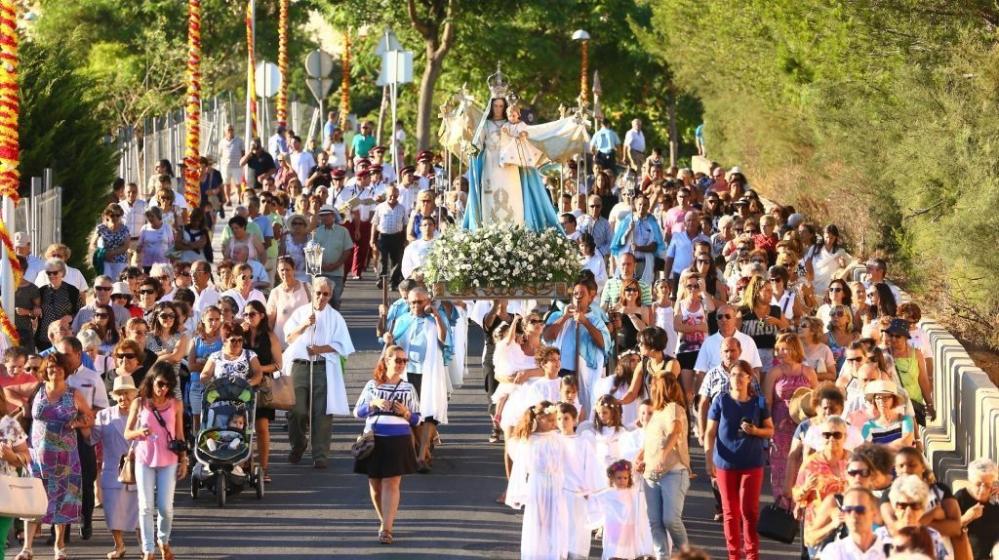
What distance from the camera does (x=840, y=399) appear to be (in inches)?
524

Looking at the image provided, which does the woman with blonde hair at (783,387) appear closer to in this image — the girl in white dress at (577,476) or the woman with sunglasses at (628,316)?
the girl in white dress at (577,476)

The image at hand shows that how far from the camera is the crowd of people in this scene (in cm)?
1335

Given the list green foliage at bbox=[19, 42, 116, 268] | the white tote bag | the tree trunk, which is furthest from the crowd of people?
the tree trunk

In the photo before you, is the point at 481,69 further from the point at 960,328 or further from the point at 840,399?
the point at 840,399

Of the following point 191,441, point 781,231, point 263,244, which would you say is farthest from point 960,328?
point 191,441

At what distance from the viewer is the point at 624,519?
1470cm

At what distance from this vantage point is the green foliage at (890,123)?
939 inches

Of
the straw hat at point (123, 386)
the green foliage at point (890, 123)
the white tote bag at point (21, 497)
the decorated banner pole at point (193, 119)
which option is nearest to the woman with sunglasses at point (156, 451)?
the straw hat at point (123, 386)

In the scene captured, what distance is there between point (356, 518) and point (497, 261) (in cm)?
330

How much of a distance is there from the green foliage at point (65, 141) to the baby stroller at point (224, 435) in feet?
35.9

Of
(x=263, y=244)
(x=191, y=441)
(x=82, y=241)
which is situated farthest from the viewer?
(x=82, y=241)

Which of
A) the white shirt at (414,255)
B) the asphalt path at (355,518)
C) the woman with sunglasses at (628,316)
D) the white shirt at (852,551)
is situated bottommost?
the asphalt path at (355,518)

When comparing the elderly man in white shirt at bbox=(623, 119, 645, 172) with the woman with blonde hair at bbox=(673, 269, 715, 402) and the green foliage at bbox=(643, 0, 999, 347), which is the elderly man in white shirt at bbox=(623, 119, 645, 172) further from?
the woman with blonde hair at bbox=(673, 269, 715, 402)

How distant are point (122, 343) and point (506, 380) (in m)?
3.57
